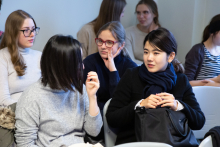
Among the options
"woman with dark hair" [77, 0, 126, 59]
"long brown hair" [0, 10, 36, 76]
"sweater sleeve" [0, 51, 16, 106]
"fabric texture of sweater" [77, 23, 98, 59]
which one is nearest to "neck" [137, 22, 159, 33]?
"woman with dark hair" [77, 0, 126, 59]

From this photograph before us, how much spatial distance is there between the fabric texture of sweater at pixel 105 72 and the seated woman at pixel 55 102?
52 cm

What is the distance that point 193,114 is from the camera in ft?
4.60

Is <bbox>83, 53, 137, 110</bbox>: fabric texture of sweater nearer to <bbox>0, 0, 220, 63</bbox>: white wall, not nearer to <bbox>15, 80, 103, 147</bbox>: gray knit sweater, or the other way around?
<bbox>15, 80, 103, 147</bbox>: gray knit sweater

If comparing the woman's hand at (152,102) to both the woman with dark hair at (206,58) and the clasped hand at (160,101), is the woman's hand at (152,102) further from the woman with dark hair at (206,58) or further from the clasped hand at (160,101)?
the woman with dark hair at (206,58)

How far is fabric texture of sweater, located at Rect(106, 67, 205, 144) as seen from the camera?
140 centimetres

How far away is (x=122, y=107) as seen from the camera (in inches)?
58.1

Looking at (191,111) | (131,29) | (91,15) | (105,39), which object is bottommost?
(191,111)

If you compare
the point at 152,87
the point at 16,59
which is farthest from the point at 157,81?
the point at 16,59

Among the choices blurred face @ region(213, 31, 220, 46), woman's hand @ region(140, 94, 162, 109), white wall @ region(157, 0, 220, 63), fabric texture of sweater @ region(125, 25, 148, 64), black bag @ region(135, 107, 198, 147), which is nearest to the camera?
black bag @ region(135, 107, 198, 147)

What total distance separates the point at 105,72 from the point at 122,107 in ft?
2.10

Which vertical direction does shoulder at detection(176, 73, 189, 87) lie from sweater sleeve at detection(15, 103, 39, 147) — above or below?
above

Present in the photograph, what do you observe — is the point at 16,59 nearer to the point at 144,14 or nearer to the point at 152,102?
the point at 152,102

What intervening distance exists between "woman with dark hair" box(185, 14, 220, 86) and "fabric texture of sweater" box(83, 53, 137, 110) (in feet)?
2.81

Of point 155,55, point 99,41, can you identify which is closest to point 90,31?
point 99,41
